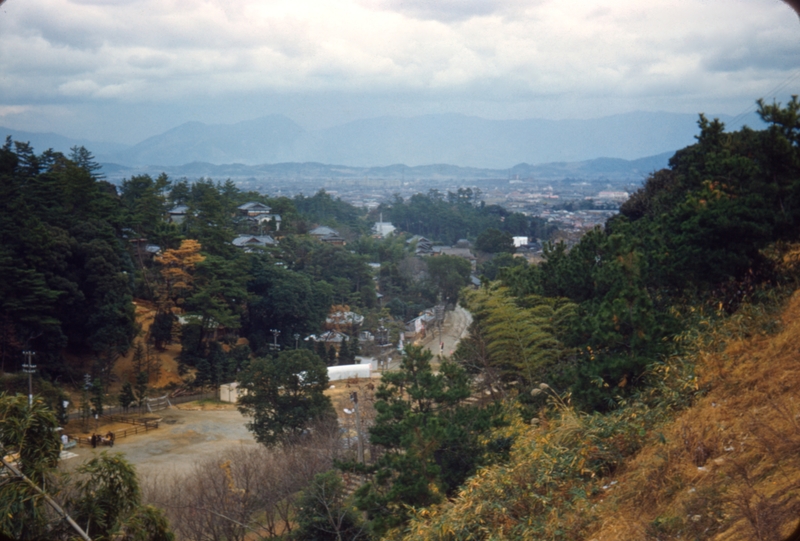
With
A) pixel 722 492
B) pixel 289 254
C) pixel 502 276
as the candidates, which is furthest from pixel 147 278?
pixel 722 492

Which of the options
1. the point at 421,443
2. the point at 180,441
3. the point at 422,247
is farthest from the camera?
the point at 422,247

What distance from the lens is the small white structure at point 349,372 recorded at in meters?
21.8

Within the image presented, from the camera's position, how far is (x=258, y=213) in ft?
133

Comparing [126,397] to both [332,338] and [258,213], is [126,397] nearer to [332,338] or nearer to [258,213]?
[332,338]

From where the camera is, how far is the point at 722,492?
3.36m

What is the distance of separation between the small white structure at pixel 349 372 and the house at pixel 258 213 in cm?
1681

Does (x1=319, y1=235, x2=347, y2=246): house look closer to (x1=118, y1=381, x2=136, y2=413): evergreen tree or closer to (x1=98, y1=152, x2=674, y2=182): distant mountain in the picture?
(x1=118, y1=381, x2=136, y2=413): evergreen tree

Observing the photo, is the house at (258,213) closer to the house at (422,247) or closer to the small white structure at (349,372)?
the house at (422,247)

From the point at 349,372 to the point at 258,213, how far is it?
2080 cm

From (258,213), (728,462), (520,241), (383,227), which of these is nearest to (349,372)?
(728,462)

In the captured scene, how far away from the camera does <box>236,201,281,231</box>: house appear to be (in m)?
38.7

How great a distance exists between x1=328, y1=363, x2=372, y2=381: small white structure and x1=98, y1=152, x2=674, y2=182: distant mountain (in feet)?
176

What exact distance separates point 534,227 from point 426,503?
46.7m

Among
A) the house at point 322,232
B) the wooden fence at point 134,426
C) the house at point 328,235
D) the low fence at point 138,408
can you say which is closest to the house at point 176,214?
the house at point 328,235
